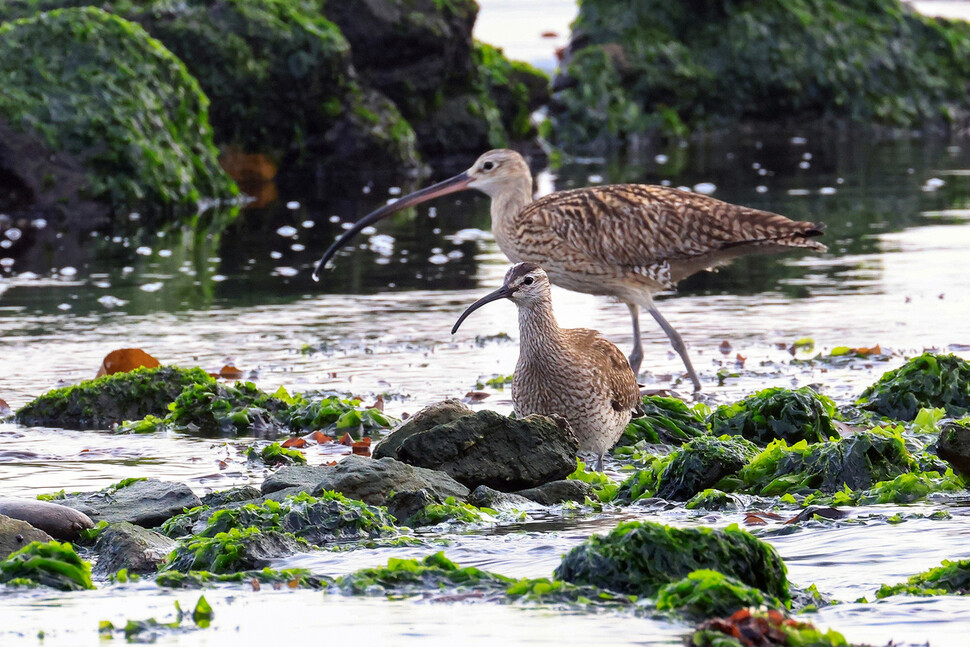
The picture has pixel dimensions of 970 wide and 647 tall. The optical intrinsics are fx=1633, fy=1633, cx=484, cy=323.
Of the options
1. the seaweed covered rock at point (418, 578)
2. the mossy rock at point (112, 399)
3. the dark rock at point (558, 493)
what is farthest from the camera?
the mossy rock at point (112, 399)

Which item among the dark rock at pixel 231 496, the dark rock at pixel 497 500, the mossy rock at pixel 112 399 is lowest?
the dark rock at pixel 497 500

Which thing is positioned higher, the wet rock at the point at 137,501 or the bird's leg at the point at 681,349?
the bird's leg at the point at 681,349

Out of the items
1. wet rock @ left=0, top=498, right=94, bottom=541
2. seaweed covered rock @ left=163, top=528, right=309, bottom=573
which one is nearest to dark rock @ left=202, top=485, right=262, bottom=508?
wet rock @ left=0, top=498, right=94, bottom=541

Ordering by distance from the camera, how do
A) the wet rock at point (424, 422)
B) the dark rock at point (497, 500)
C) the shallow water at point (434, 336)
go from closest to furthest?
the shallow water at point (434, 336) → the dark rock at point (497, 500) → the wet rock at point (424, 422)

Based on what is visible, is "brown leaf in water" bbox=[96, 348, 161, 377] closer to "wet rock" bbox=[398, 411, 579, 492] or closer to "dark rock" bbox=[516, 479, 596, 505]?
"wet rock" bbox=[398, 411, 579, 492]

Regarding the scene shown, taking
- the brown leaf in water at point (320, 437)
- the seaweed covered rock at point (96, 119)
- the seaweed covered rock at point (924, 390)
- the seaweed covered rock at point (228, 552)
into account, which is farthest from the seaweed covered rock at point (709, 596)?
the seaweed covered rock at point (96, 119)

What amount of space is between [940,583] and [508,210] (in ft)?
22.7

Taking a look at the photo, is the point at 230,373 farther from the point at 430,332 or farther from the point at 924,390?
the point at 924,390

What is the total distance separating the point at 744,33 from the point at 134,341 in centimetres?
2297

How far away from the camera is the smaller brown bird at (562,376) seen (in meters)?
8.63

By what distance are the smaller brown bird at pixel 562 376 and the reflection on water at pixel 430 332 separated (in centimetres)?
118

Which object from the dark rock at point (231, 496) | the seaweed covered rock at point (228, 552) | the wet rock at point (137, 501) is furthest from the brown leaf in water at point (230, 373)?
the seaweed covered rock at point (228, 552)

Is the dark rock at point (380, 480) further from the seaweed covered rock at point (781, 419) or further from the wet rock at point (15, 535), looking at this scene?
the seaweed covered rock at point (781, 419)

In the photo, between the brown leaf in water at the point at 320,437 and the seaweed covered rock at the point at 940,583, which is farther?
the brown leaf in water at the point at 320,437
